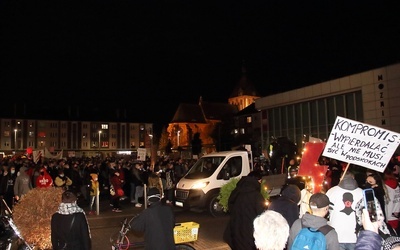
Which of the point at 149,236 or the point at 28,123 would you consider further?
the point at 28,123

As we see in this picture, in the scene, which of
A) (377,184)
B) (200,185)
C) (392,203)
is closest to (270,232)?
(377,184)

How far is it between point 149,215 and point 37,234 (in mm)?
2950

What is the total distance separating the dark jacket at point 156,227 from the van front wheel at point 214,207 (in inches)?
374

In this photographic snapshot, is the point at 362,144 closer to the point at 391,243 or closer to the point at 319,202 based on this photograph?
the point at 319,202

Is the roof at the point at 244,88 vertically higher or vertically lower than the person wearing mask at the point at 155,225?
higher

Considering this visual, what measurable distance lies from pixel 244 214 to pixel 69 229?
2623 millimetres

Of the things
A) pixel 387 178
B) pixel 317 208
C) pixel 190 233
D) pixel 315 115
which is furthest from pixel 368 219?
pixel 315 115

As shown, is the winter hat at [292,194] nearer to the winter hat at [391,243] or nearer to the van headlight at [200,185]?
the winter hat at [391,243]

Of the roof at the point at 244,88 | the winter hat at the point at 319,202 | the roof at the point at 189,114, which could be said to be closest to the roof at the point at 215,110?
the roof at the point at 189,114

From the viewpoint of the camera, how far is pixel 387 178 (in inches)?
333

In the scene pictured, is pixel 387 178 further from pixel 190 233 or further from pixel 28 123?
pixel 28 123

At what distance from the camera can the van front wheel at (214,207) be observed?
15398 mm

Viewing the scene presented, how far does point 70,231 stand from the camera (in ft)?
19.4

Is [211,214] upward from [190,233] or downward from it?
downward
